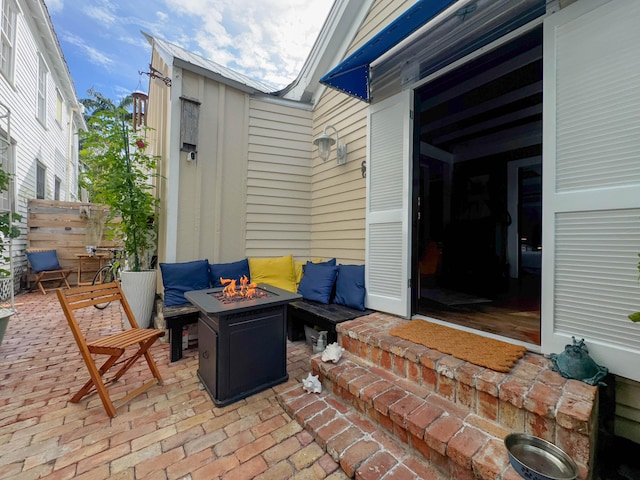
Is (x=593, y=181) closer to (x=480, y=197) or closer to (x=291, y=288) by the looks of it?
(x=291, y=288)

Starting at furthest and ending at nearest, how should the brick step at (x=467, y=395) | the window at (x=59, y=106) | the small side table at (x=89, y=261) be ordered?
the window at (x=59, y=106), the small side table at (x=89, y=261), the brick step at (x=467, y=395)

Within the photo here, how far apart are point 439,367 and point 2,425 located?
9.81 ft

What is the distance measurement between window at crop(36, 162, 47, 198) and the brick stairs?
8.97 m

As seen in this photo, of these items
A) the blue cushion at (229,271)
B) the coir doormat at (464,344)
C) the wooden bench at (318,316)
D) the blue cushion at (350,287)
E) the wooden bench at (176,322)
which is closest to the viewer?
the coir doormat at (464,344)

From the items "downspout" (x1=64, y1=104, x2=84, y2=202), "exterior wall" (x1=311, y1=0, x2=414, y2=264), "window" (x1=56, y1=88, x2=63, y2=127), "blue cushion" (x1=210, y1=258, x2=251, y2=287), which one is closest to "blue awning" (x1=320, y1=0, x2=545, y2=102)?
"exterior wall" (x1=311, y1=0, x2=414, y2=264)

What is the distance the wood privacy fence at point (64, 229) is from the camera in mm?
6316

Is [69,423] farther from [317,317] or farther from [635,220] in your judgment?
[635,220]

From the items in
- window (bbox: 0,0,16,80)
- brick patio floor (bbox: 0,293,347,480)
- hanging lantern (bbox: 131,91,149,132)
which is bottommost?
brick patio floor (bbox: 0,293,347,480)

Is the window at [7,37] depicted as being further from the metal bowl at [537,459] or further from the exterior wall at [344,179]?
the metal bowl at [537,459]

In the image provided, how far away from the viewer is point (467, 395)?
1.66 meters

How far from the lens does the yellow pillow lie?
389cm

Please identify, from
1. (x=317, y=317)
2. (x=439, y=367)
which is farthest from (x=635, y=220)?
(x=317, y=317)

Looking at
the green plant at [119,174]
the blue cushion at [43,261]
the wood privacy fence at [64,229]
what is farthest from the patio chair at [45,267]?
the green plant at [119,174]

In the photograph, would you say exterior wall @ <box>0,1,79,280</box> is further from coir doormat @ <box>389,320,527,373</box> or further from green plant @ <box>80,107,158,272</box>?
coir doormat @ <box>389,320,527,373</box>
